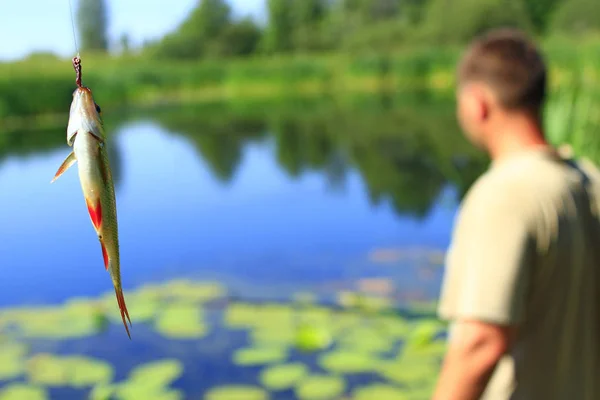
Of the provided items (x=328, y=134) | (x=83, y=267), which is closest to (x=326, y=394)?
(x=83, y=267)

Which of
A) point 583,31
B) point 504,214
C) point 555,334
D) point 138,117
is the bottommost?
point 555,334

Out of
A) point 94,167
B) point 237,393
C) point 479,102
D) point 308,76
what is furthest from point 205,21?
point 94,167

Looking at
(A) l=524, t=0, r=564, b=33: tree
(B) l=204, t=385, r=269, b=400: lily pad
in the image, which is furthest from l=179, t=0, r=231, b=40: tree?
(A) l=524, t=0, r=564, b=33: tree

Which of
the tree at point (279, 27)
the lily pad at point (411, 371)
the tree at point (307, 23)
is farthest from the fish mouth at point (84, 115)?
the tree at point (307, 23)

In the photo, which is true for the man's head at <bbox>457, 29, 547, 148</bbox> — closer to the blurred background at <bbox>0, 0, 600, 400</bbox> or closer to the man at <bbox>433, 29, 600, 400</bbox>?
the man at <bbox>433, 29, 600, 400</bbox>

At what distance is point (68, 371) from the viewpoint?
2826mm

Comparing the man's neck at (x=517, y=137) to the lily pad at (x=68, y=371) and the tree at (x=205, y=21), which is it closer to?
the lily pad at (x=68, y=371)

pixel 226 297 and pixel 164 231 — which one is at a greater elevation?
pixel 164 231

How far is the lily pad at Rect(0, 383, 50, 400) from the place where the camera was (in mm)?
2605

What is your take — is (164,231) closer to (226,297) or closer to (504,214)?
(226,297)

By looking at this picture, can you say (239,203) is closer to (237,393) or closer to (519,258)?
(237,393)

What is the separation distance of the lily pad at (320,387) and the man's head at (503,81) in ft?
5.70

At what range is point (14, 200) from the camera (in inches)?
232

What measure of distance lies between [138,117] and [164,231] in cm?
866
